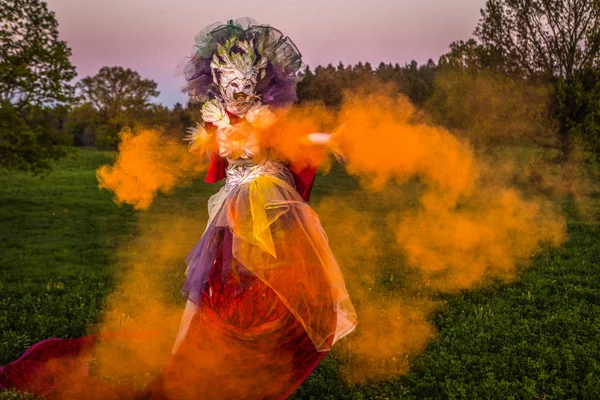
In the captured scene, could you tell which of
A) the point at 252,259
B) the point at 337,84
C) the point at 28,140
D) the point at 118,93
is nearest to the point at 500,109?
the point at 337,84

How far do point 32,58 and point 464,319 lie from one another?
13.6m

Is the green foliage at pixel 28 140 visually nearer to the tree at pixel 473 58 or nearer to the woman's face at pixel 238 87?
the woman's face at pixel 238 87

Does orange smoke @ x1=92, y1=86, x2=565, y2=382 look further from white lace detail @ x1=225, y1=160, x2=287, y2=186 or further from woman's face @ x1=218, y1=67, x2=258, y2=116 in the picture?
woman's face @ x1=218, y1=67, x2=258, y2=116

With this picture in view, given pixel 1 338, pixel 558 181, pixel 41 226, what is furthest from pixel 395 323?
pixel 558 181

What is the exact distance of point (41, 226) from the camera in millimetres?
13508

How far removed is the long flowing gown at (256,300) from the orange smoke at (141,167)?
130 centimetres

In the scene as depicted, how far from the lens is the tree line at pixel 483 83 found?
14.3m

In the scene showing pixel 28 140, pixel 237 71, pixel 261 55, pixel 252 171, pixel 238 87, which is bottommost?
pixel 28 140

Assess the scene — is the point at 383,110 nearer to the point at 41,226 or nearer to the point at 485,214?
the point at 485,214

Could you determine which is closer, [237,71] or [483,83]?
[237,71]

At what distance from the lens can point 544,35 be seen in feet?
60.4

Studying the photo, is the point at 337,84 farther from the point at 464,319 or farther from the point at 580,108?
the point at 464,319

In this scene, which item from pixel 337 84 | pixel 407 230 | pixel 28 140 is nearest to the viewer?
pixel 407 230

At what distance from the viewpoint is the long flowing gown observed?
3945 mm
